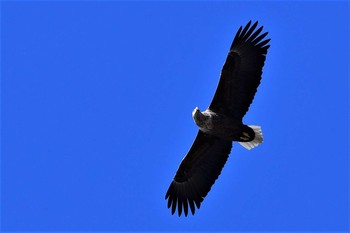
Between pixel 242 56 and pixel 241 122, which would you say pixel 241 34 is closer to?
pixel 242 56

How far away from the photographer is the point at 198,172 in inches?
694

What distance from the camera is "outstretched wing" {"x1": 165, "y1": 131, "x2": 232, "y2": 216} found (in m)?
17.4

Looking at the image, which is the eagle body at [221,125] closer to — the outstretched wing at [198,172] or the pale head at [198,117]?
the pale head at [198,117]

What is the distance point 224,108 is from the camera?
1673 cm

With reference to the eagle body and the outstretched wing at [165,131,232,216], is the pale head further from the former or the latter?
the outstretched wing at [165,131,232,216]

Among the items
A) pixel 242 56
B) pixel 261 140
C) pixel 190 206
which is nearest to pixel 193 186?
pixel 190 206

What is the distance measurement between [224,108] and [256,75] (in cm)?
90

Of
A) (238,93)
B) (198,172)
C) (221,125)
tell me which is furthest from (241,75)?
(198,172)

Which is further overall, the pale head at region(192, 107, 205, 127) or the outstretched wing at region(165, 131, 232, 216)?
the outstretched wing at region(165, 131, 232, 216)

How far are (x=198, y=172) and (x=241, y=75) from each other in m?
2.33

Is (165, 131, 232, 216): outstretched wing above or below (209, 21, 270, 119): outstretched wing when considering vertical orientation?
below

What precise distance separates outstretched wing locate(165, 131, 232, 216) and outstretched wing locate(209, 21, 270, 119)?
0.91 m

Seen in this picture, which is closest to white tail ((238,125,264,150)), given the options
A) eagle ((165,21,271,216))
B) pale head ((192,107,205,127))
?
eagle ((165,21,271,216))

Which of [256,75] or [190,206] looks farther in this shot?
[190,206]
